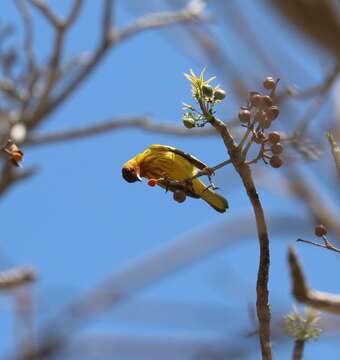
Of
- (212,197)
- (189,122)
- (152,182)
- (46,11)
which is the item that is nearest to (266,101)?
(189,122)

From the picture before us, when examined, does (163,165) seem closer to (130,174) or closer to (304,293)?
(130,174)

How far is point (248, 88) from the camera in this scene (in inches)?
58.7

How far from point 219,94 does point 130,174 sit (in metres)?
0.99

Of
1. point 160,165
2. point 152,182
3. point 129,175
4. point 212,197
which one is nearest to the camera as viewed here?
point 152,182

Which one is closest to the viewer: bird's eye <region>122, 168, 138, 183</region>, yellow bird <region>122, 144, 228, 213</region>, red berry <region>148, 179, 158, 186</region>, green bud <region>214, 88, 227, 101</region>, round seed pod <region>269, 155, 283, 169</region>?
round seed pod <region>269, 155, 283, 169</region>

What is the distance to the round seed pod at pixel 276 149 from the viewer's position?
212 cm

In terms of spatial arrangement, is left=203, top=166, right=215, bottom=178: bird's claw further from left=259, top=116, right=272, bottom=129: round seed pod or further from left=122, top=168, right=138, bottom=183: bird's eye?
left=122, top=168, right=138, bottom=183: bird's eye

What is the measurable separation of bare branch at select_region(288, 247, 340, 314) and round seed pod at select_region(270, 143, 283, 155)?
37 cm

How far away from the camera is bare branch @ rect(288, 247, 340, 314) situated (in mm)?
1806

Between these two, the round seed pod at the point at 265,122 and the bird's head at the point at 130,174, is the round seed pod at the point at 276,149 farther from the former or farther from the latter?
the bird's head at the point at 130,174

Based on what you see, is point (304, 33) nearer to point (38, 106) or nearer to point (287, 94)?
point (287, 94)

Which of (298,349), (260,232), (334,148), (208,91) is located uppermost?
(208,91)

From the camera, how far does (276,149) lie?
2.13 meters

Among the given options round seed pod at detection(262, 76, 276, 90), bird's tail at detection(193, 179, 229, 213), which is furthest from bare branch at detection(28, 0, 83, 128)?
round seed pod at detection(262, 76, 276, 90)
